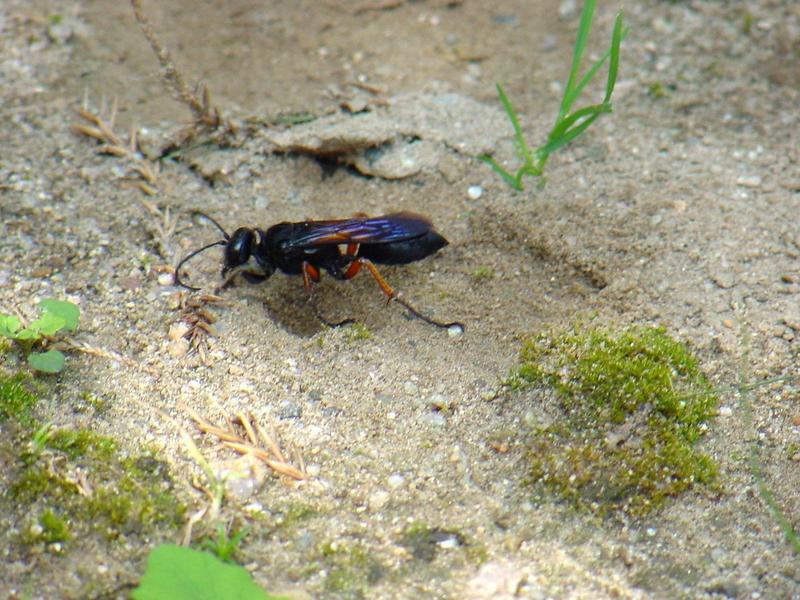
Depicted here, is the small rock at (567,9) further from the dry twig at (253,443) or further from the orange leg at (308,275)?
the dry twig at (253,443)

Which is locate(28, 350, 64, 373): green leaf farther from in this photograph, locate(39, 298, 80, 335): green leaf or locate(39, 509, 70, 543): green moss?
locate(39, 509, 70, 543): green moss

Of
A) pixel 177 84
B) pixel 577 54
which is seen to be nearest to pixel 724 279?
pixel 577 54

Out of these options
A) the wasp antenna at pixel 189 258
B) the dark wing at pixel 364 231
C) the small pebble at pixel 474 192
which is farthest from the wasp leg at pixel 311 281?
the small pebble at pixel 474 192

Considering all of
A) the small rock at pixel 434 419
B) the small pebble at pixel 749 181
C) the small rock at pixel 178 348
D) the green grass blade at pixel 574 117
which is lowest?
the small rock at pixel 434 419

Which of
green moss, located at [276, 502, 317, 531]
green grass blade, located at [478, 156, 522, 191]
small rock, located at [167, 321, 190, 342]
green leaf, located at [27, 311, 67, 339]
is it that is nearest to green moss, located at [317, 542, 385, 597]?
green moss, located at [276, 502, 317, 531]

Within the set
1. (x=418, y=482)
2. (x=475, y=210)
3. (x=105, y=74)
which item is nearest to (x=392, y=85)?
(x=475, y=210)

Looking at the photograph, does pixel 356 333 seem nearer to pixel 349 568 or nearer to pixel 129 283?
pixel 129 283
